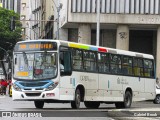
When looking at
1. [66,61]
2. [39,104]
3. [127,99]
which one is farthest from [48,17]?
[66,61]

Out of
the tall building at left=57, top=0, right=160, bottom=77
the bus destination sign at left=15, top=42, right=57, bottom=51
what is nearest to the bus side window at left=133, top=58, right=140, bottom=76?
the bus destination sign at left=15, top=42, right=57, bottom=51

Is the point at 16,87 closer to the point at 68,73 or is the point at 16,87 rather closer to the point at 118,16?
the point at 68,73

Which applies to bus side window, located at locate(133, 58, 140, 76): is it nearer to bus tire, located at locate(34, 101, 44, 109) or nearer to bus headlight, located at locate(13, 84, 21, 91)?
bus tire, located at locate(34, 101, 44, 109)

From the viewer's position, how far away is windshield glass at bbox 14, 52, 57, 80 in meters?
23.5

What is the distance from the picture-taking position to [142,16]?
62312 millimetres

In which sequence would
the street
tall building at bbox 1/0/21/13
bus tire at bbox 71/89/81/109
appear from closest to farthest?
the street
bus tire at bbox 71/89/81/109
tall building at bbox 1/0/21/13

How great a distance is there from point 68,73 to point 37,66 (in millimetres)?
1357

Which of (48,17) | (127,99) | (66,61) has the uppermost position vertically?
(48,17)

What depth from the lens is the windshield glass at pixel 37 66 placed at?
23.5 m

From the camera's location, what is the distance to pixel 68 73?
23906mm

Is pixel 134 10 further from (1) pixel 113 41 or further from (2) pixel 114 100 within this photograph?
(2) pixel 114 100

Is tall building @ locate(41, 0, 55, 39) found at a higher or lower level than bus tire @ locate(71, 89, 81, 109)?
higher

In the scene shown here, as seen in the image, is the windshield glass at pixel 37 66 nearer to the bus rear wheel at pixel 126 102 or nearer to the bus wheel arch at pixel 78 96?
the bus wheel arch at pixel 78 96

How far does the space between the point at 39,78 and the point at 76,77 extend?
1.79 m
